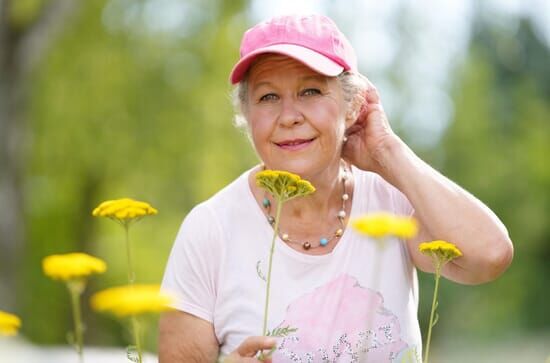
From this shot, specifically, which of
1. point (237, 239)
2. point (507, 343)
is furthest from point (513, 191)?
point (237, 239)

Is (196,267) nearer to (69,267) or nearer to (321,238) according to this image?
(321,238)

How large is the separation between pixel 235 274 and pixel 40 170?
10.3 meters

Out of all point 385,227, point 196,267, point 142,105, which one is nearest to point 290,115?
point 196,267

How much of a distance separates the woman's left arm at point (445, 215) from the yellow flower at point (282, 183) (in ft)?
2.44

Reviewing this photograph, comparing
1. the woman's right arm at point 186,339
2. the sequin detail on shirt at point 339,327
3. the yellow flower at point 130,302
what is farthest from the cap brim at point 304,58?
the yellow flower at point 130,302

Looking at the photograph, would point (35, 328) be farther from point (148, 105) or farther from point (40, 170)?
point (148, 105)

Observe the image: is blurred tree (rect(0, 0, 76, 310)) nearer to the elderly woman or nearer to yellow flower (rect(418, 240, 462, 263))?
the elderly woman

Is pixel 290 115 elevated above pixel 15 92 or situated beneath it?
situated beneath

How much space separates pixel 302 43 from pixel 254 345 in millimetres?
890

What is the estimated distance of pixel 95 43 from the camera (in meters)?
11.5

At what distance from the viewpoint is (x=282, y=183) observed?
1871 millimetres

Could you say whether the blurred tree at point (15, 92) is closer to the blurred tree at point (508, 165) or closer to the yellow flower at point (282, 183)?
the blurred tree at point (508, 165)

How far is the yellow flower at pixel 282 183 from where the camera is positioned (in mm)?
1854

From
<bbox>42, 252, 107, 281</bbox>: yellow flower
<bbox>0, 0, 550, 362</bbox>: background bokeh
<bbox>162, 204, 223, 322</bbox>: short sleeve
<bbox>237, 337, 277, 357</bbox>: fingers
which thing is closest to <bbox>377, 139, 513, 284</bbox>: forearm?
<bbox>162, 204, 223, 322</bbox>: short sleeve
